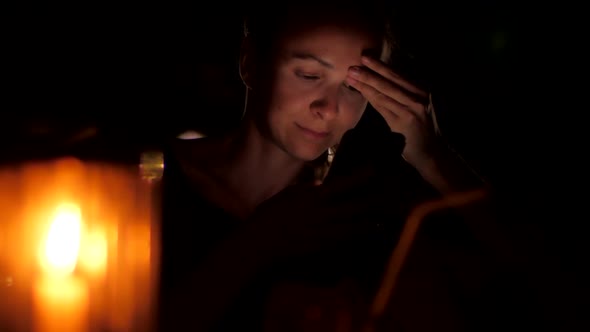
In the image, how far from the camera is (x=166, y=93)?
5.24 ft

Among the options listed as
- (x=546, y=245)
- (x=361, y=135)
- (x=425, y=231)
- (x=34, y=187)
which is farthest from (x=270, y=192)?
(x=546, y=245)

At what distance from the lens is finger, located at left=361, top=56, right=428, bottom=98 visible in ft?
4.71

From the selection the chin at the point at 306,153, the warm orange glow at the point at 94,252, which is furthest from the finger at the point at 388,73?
the warm orange glow at the point at 94,252

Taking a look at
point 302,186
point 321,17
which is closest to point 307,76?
point 321,17

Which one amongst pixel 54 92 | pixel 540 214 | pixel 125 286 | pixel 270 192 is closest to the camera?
pixel 125 286

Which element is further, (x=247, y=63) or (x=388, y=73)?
(x=247, y=63)

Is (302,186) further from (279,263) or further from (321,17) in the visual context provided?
(321,17)

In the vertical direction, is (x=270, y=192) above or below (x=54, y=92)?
below

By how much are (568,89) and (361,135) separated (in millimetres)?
577

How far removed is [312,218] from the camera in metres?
1.44

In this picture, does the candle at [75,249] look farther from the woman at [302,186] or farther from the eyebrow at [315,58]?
the eyebrow at [315,58]

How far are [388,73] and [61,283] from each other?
84cm

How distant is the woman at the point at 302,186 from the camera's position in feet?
4.58

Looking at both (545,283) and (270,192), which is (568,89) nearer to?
(545,283)
